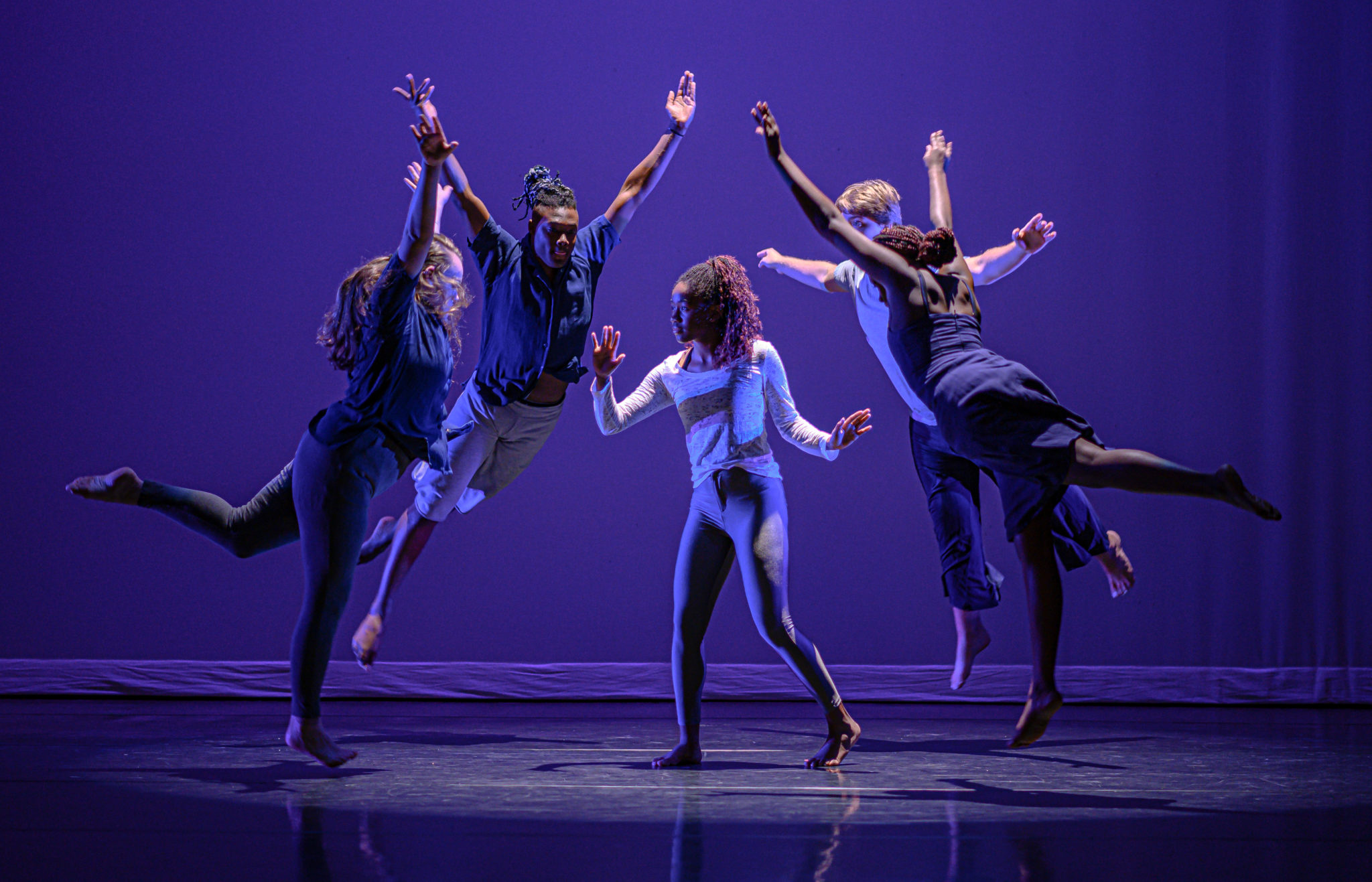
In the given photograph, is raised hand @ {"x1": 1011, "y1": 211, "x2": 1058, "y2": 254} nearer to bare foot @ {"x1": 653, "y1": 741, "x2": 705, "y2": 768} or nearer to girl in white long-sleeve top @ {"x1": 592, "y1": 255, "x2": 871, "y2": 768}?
girl in white long-sleeve top @ {"x1": 592, "y1": 255, "x2": 871, "y2": 768}

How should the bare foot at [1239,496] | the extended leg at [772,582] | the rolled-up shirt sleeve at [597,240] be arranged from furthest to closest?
1. the rolled-up shirt sleeve at [597,240]
2. the extended leg at [772,582]
3. the bare foot at [1239,496]

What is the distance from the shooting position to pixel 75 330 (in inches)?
206

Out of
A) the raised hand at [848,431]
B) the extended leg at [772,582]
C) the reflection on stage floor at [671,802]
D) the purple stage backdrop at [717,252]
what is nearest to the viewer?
the reflection on stage floor at [671,802]

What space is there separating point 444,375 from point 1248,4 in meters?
4.53

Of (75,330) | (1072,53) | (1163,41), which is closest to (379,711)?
(75,330)

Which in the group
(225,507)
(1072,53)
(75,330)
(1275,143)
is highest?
(1072,53)

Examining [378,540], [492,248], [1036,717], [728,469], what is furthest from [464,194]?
[1036,717]

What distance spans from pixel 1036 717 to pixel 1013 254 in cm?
174

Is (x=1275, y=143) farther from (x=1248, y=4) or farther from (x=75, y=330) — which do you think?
(x=75, y=330)

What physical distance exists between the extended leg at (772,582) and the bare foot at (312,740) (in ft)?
4.29

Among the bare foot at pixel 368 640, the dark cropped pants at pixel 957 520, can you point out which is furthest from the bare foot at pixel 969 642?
the bare foot at pixel 368 640

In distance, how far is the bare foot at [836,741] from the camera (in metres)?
3.30

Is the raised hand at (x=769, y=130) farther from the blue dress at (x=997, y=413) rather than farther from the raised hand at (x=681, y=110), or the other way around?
the raised hand at (x=681, y=110)

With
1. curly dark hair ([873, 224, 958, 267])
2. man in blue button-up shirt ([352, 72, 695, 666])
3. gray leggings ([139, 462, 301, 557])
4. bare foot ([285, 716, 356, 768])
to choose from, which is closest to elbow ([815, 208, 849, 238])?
curly dark hair ([873, 224, 958, 267])
